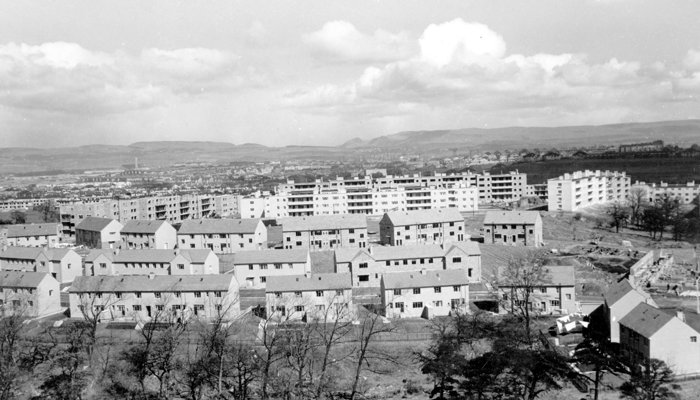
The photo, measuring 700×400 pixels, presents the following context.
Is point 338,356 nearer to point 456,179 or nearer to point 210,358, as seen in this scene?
point 210,358

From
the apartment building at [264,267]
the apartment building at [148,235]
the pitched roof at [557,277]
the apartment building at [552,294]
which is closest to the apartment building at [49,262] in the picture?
the apartment building at [148,235]

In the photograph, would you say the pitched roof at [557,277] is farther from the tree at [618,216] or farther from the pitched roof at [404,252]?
the tree at [618,216]

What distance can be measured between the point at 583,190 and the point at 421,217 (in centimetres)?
3674

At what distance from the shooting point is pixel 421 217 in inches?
2077

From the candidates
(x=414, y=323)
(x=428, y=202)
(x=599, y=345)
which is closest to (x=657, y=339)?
(x=599, y=345)

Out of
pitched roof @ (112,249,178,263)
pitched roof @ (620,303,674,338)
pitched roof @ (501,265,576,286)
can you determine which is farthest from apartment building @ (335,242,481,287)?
pitched roof @ (620,303,674,338)

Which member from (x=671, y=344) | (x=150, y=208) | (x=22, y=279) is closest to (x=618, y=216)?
(x=671, y=344)

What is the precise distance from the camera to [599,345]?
85.2ft

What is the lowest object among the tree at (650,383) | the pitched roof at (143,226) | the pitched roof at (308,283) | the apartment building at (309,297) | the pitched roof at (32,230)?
the tree at (650,383)

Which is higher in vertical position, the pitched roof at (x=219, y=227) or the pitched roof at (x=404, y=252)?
the pitched roof at (x=219, y=227)

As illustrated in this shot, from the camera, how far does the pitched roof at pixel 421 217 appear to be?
171 feet

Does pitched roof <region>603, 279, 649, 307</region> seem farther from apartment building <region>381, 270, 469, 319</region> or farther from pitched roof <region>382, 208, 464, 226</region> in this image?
pitched roof <region>382, 208, 464, 226</region>

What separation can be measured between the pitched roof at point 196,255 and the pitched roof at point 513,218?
85.5 feet

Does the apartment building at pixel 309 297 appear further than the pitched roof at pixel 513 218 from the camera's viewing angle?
No
